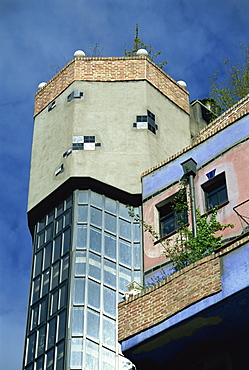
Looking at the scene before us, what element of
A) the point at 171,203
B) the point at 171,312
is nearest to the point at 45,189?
the point at 171,203

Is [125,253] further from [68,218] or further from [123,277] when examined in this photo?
[68,218]

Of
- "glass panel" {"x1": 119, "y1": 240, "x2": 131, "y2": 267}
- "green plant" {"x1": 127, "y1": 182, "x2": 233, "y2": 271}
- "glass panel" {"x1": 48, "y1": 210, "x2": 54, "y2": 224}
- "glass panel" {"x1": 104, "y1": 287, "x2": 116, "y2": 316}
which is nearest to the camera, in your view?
"green plant" {"x1": 127, "y1": 182, "x2": 233, "y2": 271}

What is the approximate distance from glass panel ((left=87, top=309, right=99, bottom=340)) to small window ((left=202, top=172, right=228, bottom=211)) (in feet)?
9.87

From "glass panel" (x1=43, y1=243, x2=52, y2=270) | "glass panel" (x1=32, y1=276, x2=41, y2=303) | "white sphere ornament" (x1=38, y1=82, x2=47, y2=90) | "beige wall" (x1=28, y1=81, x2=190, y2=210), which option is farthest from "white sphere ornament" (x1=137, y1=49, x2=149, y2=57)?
"glass panel" (x1=32, y1=276, x2=41, y2=303)

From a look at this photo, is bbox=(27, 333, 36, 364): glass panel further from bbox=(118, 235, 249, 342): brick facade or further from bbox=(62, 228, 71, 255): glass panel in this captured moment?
bbox=(118, 235, 249, 342): brick facade

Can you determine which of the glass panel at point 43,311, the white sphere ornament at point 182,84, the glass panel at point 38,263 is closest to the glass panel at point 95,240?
the glass panel at point 38,263

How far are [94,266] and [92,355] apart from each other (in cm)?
201

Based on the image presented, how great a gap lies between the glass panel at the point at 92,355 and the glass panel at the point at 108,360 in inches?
5.6

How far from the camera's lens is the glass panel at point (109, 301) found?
16656 mm

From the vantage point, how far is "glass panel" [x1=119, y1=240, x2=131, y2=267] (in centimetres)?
1755

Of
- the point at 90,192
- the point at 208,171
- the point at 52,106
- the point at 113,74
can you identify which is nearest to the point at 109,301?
the point at 90,192

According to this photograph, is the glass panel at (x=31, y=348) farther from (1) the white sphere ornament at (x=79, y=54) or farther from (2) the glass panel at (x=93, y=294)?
(1) the white sphere ornament at (x=79, y=54)

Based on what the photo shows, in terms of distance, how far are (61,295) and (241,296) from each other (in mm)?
5556

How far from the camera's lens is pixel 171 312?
1271cm
